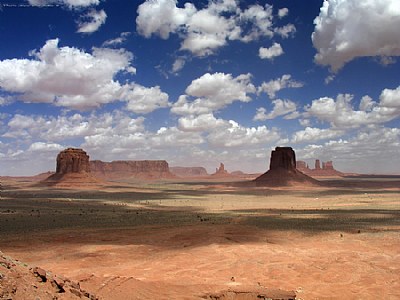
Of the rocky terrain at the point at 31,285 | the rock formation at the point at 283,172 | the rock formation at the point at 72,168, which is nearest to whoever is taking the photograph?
the rocky terrain at the point at 31,285

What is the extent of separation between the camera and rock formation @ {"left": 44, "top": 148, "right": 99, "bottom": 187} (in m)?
110

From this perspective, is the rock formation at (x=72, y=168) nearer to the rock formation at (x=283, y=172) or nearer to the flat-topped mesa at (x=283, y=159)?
the rock formation at (x=283, y=172)

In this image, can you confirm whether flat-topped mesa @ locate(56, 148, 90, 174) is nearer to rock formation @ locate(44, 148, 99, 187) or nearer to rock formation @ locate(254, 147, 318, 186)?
rock formation @ locate(44, 148, 99, 187)

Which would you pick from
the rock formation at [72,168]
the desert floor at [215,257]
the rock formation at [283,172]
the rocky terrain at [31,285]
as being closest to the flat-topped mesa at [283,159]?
the rock formation at [283,172]

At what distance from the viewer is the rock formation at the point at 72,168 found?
359ft

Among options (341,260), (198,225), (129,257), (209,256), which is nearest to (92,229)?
(198,225)

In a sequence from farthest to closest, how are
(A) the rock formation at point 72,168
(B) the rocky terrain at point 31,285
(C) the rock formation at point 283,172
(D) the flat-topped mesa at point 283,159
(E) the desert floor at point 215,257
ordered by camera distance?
(D) the flat-topped mesa at point 283,159
(C) the rock formation at point 283,172
(A) the rock formation at point 72,168
(E) the desert floor at point 215,257
(B) the rocky terrain at point 31,285

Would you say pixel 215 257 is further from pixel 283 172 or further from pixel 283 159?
pixel 283 159

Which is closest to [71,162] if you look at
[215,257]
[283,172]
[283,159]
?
[283,172]

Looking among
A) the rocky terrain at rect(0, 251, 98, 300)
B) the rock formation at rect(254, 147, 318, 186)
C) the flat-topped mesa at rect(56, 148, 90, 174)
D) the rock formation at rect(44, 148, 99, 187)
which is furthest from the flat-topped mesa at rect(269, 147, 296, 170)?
the rocky terrain at rect(0, 251, 98, 300)

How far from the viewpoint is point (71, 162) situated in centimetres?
11362

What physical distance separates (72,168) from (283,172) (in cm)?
6815

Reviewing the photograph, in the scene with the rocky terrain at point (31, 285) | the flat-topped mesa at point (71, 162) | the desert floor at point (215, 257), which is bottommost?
the desert floor at point (215, 257)

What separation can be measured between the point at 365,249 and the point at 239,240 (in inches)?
261
